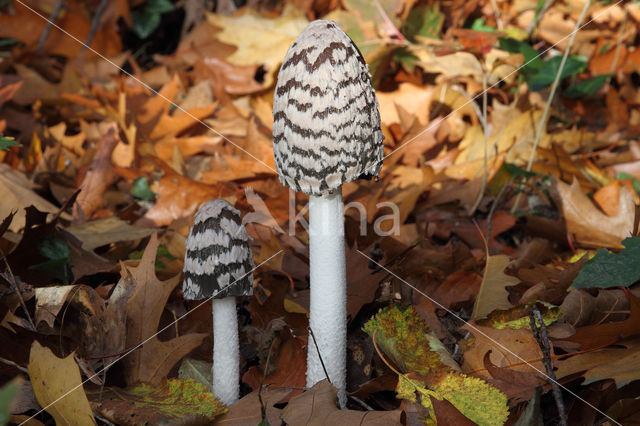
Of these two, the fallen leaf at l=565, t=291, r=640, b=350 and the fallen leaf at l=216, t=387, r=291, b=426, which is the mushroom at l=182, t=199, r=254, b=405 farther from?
the fallen leaf at l=565, t=291, r=640, b=350

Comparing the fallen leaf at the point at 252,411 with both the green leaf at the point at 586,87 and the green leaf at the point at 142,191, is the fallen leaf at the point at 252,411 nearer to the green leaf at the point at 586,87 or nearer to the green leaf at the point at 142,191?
the green leaf at the point at 142,191

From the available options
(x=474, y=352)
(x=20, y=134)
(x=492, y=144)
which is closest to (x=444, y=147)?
(x=492, y=144)

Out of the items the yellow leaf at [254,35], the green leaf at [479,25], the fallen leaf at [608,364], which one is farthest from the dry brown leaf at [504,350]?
the green leaf at [479,25]

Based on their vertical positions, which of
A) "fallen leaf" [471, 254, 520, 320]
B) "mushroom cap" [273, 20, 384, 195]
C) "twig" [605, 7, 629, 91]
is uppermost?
"twig" [605, 7, 629, 91]

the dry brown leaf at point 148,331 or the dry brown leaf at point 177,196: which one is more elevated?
the dry brown leaf at point 177,196

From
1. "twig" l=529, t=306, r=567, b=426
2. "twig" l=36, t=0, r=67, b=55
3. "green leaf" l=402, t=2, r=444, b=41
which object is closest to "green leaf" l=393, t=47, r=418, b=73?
"green leaf" l=402, t=2, r=444, b=41

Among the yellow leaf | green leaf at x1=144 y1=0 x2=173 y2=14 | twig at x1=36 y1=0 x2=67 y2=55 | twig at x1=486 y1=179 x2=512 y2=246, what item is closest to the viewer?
twig at x1=486 y1=179 x2=512 y2=246

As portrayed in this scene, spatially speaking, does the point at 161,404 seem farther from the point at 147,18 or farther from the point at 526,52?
the point at 147,18
